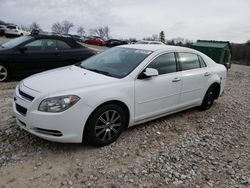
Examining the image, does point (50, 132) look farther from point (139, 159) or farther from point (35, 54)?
point (35, 54)

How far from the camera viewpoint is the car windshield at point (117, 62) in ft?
15.1

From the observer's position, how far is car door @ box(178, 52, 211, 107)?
537 centimetres

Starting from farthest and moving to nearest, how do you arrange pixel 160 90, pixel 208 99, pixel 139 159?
pixel 208 99, pixel 160 90, pixel 139 159

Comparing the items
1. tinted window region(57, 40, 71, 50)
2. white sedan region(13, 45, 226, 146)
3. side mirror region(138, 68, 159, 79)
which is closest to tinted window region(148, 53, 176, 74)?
white sedan region(13, 45, 226, 146)

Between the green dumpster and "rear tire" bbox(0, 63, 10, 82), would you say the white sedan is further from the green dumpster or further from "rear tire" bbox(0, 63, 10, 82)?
the green dumpster

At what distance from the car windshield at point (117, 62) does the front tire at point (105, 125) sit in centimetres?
62

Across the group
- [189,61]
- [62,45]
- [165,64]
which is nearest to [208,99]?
[189,61]

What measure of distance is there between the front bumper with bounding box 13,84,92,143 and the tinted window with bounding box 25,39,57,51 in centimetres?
485

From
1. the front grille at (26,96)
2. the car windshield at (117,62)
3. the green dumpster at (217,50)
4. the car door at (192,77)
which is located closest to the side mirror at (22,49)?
the car windshield at (117,62)

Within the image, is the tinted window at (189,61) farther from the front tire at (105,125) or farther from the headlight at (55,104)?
the headlight at (55,104)

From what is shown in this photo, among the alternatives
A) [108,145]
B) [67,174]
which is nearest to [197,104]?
[108,145]

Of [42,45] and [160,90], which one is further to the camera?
[42,45]

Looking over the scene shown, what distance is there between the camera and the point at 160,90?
4793 mm

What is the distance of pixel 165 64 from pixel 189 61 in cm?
81
